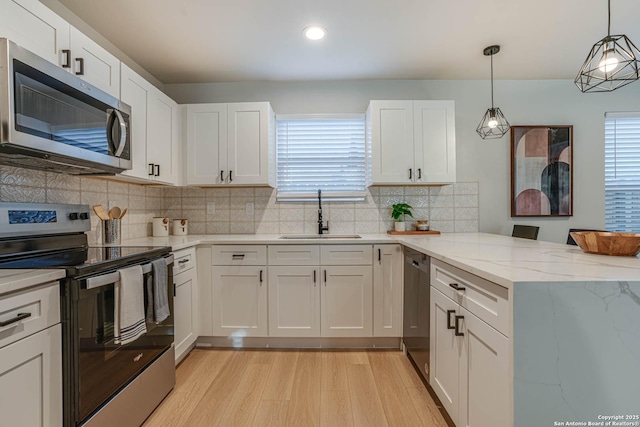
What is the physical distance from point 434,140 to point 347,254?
1337 mm

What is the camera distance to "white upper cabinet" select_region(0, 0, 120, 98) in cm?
126

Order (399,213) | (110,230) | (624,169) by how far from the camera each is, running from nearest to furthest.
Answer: (110,230)
(399,213)
(624,169)

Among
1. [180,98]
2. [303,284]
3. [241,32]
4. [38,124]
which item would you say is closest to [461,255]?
[303,284]

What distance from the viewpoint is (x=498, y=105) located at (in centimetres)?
299

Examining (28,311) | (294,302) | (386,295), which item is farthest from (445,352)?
(28,311)

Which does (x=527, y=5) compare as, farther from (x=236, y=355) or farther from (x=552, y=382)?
(x=236, y=355)

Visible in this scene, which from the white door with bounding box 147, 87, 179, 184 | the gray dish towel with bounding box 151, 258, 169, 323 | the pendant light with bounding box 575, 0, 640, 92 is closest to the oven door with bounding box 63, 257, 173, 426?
the gray dish towel with bounding box 151, 258, 169, 323

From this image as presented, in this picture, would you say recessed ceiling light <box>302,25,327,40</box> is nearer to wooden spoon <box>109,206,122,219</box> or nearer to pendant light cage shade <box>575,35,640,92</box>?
pendant light cage shade <box>575,35,640,92</box>

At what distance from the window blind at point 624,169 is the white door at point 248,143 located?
3.46 m

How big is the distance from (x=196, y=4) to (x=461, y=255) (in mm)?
2215

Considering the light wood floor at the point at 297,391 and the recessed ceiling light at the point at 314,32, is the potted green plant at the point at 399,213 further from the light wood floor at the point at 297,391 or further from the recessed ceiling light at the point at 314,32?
the recessed ceiling light at the point at 314,32

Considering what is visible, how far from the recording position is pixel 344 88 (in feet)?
9.79

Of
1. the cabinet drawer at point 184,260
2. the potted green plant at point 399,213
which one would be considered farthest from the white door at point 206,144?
the potted green plant at point 399,213

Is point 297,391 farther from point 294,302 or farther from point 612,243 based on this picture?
point 612,243
